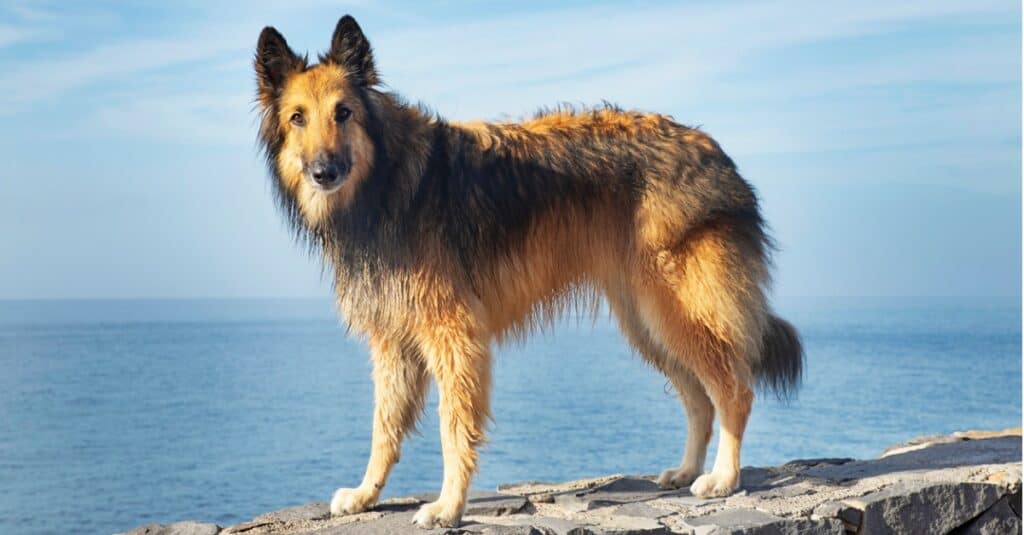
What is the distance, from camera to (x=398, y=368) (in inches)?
177

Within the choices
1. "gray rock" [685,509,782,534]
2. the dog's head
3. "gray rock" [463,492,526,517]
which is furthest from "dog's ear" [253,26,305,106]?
"gray rock" [685,509,782,534]

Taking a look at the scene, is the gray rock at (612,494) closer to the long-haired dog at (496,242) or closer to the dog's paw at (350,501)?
the long-haired dog at (496,242)

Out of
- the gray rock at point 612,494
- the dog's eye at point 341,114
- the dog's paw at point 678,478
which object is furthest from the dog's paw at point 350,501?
the dog's eye at point 341,114

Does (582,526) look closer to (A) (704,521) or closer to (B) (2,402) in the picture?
(A) (704,521)

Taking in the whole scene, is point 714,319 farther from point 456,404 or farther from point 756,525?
point 456,404

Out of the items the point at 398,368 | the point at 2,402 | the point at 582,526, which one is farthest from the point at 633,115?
the point at 2,402

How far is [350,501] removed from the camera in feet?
14.5

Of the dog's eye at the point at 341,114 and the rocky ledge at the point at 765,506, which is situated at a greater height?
the dog's eye at the point at 341,114

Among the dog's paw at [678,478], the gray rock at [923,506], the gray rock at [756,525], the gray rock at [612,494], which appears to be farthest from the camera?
the dog's paw at [678,478]

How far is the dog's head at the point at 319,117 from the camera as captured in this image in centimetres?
407

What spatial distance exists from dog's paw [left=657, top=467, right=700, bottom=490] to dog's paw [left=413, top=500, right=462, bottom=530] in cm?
128

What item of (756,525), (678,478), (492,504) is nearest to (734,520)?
(756,525)

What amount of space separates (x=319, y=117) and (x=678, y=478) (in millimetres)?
2399

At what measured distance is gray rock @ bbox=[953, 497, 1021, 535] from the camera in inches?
203
